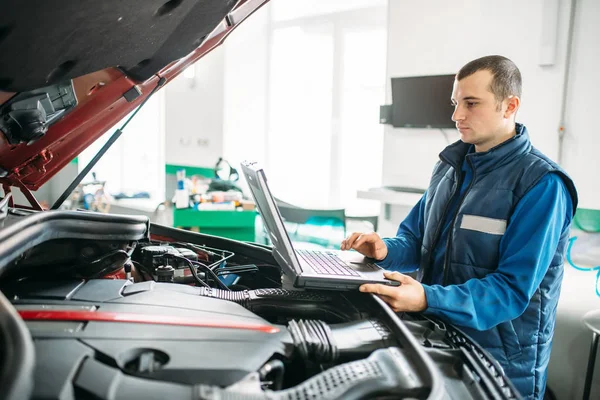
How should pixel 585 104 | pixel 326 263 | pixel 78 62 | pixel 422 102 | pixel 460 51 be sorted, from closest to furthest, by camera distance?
pixel 78 62 → pixel 326 263 → pixel 585 104 → pixel 460 51 → pixel 422 102

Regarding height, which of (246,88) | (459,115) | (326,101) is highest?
(246,88)

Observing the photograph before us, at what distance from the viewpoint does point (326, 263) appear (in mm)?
1326

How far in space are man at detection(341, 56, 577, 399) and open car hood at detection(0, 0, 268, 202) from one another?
75cm

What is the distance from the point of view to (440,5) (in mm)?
3598

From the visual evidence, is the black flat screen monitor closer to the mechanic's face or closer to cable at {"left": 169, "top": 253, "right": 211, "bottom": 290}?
the mechanic's face

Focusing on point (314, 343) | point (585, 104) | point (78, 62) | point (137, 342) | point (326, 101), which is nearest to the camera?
point (137, 342)

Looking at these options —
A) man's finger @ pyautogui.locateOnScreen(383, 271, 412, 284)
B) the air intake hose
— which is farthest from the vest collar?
the air intake hose

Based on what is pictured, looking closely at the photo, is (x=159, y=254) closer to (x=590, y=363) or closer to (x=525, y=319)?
(x=525, y=319)

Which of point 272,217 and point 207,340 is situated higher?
point 272,217

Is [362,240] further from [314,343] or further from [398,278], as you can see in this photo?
[314,343]

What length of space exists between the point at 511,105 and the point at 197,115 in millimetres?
4469

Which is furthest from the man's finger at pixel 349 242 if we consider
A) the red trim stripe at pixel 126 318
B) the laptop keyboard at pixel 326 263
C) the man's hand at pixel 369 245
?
the red trim stripe at pixel 126 318

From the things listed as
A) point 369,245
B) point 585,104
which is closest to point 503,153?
point 369,245

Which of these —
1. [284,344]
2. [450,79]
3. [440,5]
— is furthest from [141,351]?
[440,5]
